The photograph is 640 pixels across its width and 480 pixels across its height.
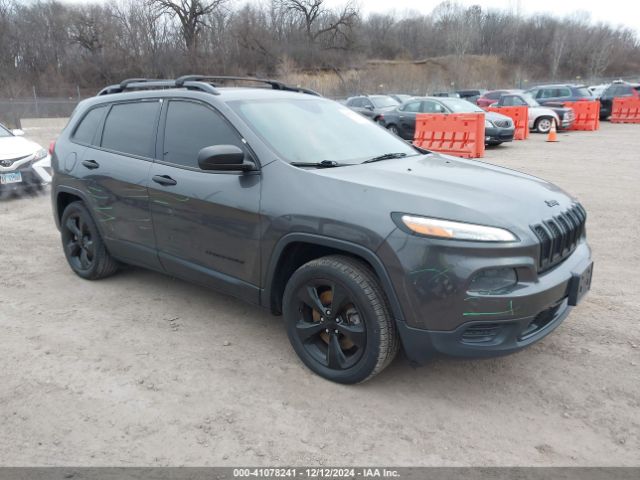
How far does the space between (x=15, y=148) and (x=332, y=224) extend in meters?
7.96

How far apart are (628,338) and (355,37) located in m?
73.1

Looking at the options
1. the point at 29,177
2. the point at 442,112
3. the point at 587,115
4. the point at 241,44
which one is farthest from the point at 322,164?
the point at 241,44

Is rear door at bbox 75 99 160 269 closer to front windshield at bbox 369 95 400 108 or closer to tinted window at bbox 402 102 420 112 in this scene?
tinted window at bbox 402 102 420 112

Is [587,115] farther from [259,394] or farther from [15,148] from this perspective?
[259,394]

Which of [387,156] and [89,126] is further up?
[89,126]

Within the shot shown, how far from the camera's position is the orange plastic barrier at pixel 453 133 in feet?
43.7

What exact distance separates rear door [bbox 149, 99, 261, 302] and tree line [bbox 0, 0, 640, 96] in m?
49.5

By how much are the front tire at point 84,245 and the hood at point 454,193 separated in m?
2.58

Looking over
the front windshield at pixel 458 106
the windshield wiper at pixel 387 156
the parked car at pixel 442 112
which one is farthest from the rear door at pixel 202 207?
the front windshield at pixel 458 106

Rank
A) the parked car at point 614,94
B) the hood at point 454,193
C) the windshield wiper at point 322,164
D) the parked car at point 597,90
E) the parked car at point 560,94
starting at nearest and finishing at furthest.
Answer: the hood at point 454,193 < the windshield wiper at point 322,164 < the parked car at point 560,94 < the parked car at point 614,94 < the parked car at point 597,90

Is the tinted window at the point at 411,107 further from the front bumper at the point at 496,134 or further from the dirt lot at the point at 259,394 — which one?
the dirt lot at the point at 259,394

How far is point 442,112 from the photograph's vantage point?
1537 cm

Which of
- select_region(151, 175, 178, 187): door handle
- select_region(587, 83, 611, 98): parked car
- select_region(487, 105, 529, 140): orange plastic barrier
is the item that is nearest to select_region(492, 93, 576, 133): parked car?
select_region(487, 105, 529, 140): orange plastic barrier

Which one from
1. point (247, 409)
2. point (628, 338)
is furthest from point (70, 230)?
point (628, 338)
